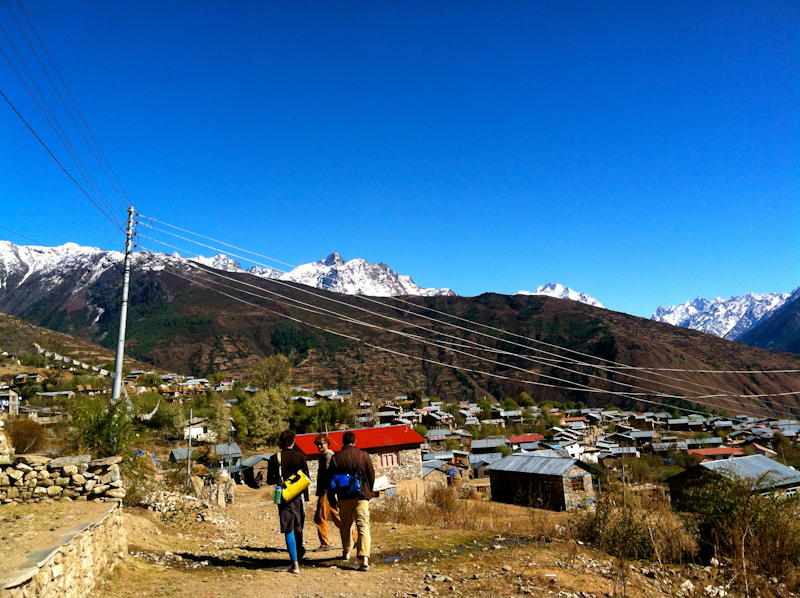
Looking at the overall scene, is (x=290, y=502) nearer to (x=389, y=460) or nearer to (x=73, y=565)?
(x=73, y=565)

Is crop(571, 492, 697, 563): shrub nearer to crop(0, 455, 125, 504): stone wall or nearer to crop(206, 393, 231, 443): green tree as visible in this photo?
crop(0, 455, 125, 504): stone wall

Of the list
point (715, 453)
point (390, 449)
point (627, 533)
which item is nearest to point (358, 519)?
point (627, 533)

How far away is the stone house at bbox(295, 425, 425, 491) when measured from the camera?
2252 centimetres

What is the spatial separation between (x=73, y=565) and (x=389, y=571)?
144 inches

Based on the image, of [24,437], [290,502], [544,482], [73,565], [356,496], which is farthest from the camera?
[544,482]

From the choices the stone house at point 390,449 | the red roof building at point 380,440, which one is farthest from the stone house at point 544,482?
the red roof building at point 380,440

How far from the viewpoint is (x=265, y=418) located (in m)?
44.1

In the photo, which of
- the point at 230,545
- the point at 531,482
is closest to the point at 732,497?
the point at 230,545

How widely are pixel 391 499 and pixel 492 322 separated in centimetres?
18676

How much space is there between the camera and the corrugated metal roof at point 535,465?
25828mm

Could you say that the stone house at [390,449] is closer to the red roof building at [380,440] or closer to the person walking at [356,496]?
the red roof building at [380,440]

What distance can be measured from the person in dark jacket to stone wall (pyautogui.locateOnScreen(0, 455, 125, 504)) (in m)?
3.02

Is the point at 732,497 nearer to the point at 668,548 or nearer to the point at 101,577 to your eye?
the point at 668,548

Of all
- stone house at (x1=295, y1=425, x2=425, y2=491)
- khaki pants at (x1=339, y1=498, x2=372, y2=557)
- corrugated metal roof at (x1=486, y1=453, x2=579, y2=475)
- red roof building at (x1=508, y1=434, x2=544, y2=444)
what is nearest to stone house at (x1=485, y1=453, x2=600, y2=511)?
corrugated metal roof at (x1=486, y1=453, x2=579, y2=475)
